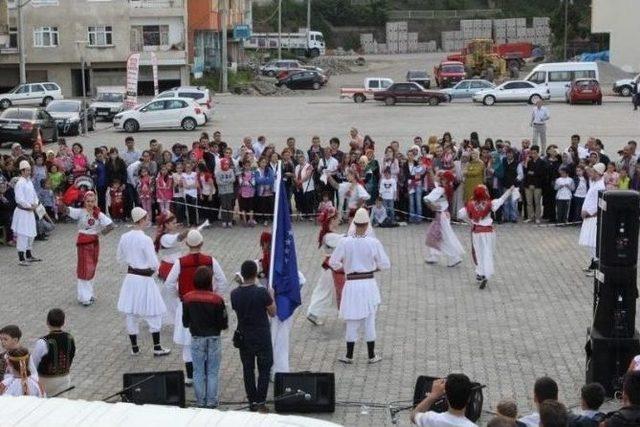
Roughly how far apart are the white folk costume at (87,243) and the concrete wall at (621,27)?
53.8m

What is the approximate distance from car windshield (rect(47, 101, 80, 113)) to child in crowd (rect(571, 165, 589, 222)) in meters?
22.0

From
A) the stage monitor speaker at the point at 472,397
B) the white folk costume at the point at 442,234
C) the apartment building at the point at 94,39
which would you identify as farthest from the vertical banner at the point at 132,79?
the stage monitor speaker at the point at 472,397

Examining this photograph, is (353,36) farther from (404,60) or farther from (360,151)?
(360,151)

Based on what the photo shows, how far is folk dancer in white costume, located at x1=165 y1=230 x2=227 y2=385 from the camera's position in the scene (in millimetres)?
12672

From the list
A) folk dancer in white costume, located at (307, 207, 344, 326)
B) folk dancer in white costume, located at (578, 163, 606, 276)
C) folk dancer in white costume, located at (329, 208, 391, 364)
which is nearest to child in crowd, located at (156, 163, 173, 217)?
folk dancer in white costume, located at (307, 207, 344, 326)

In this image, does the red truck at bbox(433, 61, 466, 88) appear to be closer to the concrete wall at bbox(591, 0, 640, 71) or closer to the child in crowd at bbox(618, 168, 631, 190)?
the concrete wall at bbox(591, 0, 640, 71)

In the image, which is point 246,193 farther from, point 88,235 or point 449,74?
point 449,74

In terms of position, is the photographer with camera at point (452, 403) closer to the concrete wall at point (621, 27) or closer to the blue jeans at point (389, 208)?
the blue jeans at point (389, 208)

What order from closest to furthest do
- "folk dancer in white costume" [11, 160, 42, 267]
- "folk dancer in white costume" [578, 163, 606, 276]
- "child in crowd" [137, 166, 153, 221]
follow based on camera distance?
1. "folk dancer in white costume" [578, 163, 606, 276]
2. "folk dancer in white costume" [11, 160, 42, 267]
3. "child in crowd" [137, 166, 153, 221]

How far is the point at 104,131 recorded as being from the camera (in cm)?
4119

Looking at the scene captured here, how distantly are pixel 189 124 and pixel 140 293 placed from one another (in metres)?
27.2

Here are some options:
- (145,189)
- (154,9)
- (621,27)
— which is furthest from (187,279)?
(621,27)

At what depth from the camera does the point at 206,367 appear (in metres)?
11.8

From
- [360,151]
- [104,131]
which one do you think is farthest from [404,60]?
[360,151]
